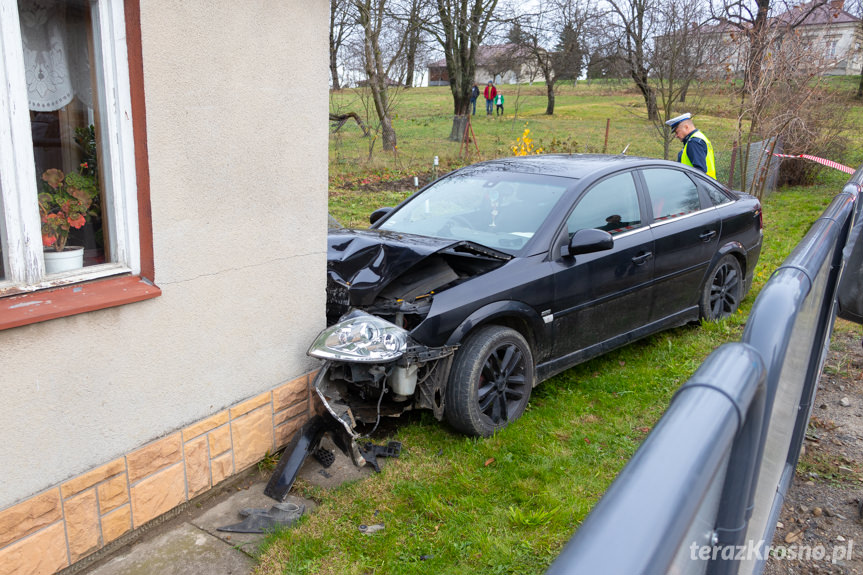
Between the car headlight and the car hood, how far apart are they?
0.31 metres

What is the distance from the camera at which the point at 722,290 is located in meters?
6.37

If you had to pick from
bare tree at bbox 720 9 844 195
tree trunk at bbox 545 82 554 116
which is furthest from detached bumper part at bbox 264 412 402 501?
tree trunk at bbox 545 82 554 116

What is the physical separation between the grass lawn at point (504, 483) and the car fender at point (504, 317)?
0.54 meters

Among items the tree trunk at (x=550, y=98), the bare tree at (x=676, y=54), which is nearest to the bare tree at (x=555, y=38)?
the tree trunk at (x=550, y=98)

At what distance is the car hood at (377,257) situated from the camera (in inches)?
163

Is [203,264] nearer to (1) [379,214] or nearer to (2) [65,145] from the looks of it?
(2) [65,145]

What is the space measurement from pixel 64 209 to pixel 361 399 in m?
1.94

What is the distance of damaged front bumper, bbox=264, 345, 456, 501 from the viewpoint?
3.68 meters

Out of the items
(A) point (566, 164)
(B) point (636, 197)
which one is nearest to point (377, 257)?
(A) point (566, 164)

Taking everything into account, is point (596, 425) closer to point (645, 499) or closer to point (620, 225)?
point (620, 225)

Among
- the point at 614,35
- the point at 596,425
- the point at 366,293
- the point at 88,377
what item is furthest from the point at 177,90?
the point at 614,35

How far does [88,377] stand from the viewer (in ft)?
9.34

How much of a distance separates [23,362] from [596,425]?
3.34 meters

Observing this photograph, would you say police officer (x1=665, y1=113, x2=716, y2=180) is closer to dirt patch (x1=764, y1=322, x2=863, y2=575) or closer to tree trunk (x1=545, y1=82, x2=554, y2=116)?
dirt patch (x1=764, y1=322, x2=863, y2=575)
